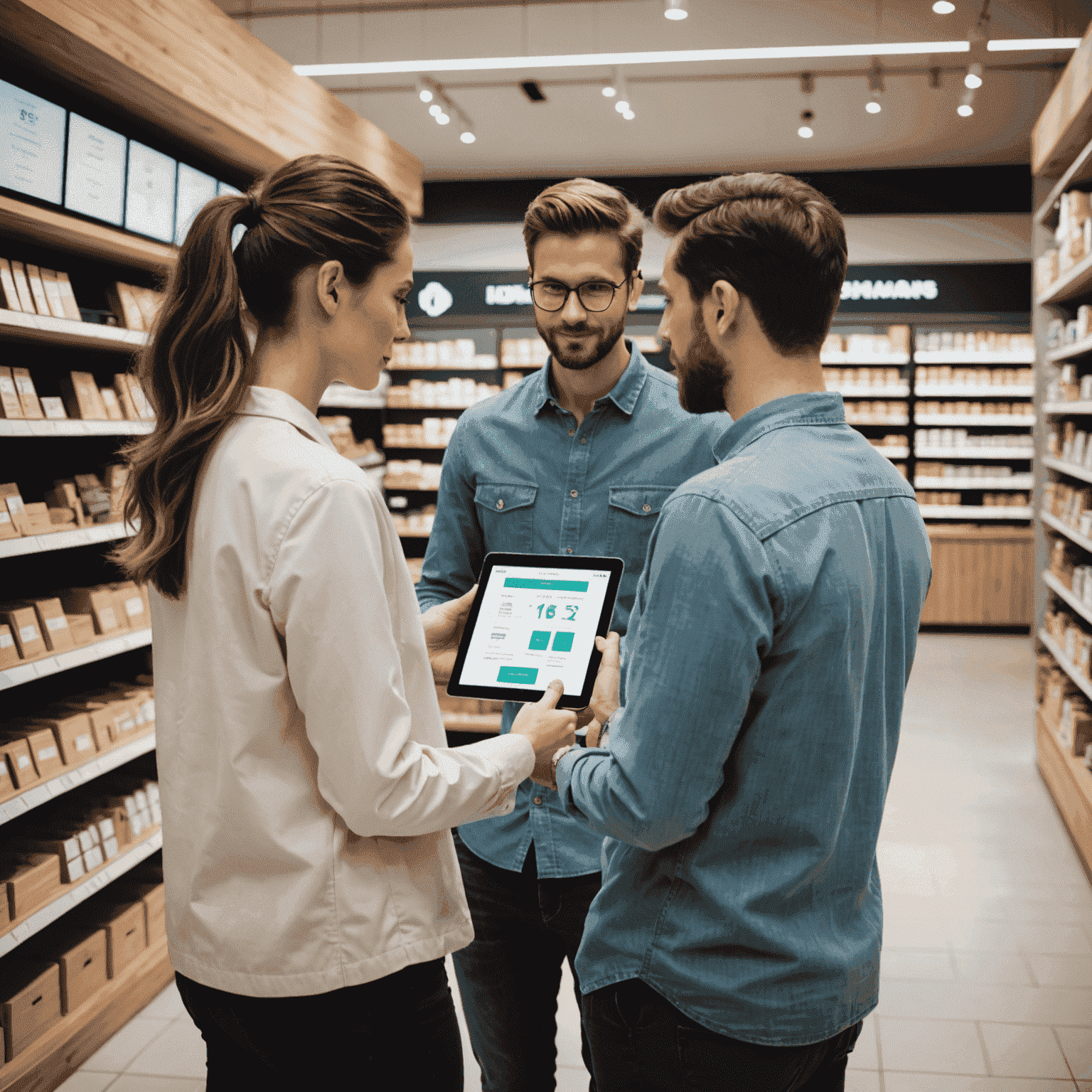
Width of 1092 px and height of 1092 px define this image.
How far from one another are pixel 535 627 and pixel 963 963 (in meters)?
2.57

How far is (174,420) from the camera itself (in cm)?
119

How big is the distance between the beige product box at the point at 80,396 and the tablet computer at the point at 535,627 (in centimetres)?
193

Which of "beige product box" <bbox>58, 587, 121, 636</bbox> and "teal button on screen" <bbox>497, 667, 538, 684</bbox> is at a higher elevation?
"teal button on screen" <bbox>497, 667, 538, 684</bbox>

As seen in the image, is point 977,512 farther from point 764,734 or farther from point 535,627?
point 764,734

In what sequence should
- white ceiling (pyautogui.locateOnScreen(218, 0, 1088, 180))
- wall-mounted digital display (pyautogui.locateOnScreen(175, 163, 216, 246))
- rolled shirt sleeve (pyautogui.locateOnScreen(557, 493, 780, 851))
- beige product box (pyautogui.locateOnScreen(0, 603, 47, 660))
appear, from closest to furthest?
rolled shirt sleeve (pyautogui.locateOnScreen(557, 493, 780, 851))
beige product box (pyautogui.locateOnScreen(0, 603, 47, 660))
wall-mounted digital display (pyautogui.locateOnScreen(175, 163, 216, 246))
white ceiling (pyautogui.locateOnScreen(218, 0, 1088, 180))

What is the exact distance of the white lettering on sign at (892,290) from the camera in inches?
361

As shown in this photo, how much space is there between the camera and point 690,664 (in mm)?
1014

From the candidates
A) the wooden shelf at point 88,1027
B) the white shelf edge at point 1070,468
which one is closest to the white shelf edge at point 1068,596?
the white shelf edge at point 1070,468

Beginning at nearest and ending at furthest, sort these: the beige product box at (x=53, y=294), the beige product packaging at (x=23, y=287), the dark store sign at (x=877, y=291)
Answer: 1. the beige product packaging at (x=23, y=287)
2. the beige product box at (x=53, y=294)
3. the dark store sign at (x=877, y=291)

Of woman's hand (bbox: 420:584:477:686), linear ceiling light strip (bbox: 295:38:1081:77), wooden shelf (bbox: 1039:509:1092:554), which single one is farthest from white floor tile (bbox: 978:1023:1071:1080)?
linear ceiling light strip (bbox: 295:38:1081:77)

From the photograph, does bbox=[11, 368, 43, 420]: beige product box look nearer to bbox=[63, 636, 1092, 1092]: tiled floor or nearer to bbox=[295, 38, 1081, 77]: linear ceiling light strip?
bbox=[63, 636, 1092, 1092]: tiled floor

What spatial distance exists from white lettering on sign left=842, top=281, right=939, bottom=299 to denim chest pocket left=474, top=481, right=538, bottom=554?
26.9 ft

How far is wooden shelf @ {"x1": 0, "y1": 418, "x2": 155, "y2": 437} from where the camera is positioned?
8.12 feet

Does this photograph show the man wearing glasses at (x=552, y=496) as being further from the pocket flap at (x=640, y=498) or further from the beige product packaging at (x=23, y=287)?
the beige product packaging at (x=23, y=287)
